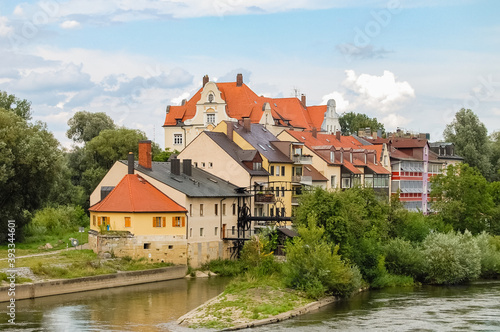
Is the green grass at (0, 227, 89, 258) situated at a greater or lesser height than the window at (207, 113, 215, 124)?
lesser

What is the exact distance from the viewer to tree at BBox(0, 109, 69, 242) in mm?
65625

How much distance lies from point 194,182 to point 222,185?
367cm

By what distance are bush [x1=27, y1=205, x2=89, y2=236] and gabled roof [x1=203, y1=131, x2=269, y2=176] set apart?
15719 mm

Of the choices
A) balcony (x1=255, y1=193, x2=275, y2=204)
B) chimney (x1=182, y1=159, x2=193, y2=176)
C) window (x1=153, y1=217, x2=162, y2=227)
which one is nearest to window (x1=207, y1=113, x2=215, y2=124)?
balcony (x1=255, y1=193, x2=275, y2=204)

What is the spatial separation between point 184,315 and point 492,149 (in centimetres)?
8832

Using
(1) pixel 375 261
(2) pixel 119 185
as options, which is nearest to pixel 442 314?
(1) pixel 375 261

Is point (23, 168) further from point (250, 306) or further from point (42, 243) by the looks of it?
point (250, 306)

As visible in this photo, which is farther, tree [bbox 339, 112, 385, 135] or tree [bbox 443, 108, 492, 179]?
tree [bbox 339, 112, 385, 135]

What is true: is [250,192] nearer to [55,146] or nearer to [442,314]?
[55,146]

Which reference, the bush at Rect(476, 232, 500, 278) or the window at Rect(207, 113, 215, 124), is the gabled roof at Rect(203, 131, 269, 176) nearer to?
the bush at Rect(476, 232, 500, 278)

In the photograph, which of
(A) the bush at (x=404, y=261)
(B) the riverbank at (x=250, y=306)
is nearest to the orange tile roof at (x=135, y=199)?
(B) the riverbank at (x=250, y=306)

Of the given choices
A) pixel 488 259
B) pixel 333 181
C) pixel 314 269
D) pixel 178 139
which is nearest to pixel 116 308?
pixel 314 269

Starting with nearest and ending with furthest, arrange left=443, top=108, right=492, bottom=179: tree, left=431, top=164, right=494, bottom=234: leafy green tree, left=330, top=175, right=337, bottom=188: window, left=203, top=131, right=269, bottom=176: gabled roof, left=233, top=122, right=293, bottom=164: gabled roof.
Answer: left=203, top=131, right=269, bottom=176: gabled roof → left=233, top=122, right=293, bottom=164: gabled roof → left=431, top=164, right=494, bottom=234: leafy green tree → left=330, top=175, right=337, bottom=188: window → left=443, top=108, right=492, bottom=179: tree

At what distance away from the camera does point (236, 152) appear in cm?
7644
